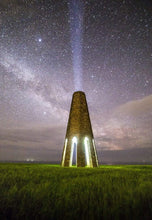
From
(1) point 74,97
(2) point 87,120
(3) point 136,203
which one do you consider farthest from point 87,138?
(3) point 136,203

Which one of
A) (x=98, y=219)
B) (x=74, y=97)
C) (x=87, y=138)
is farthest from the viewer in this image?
(x=74, y=97)

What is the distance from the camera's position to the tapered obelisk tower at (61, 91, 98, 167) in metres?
A: 14.8

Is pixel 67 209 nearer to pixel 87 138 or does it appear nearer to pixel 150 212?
pixel 150 212

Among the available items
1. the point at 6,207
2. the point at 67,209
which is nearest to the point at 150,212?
the point at 67,209

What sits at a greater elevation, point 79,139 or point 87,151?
point 79,139

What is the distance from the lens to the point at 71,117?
52.9ft

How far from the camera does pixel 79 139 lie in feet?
49.0

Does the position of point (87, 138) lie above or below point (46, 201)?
above

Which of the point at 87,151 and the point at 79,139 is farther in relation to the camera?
the point at 87,151

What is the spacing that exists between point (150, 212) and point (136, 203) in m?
0.30

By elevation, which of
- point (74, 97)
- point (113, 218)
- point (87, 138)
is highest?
point (74, 97)

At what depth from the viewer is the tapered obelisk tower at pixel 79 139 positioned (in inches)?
581

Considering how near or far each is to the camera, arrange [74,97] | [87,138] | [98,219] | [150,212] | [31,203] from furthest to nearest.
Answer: [74,97] < [87,138] < [31,203] < [150,212] < [98,219]

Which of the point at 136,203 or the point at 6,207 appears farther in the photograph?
the point at 136,203
